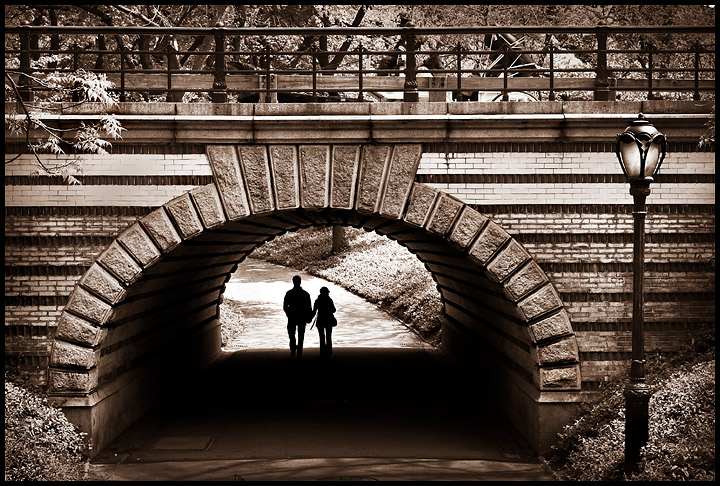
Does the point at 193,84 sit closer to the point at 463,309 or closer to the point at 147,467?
the point at 147,467

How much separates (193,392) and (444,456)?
564 centimetres

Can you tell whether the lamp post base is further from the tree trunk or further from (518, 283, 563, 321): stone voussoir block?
the tree trunk

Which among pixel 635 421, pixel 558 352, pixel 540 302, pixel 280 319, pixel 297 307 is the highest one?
pixel 540 302

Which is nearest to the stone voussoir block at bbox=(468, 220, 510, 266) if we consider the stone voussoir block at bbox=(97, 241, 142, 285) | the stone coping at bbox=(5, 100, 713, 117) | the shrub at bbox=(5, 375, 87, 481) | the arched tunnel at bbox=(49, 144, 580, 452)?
the arched tunnel at bbox=(49, 144, 580, 452)

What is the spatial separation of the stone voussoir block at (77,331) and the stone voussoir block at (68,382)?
1.20 ft

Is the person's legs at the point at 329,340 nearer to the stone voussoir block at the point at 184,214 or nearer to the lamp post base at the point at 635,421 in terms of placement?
the stone voussoir block at the point at 184,214

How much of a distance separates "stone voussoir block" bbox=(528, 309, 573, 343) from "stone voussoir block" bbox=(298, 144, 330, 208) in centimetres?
292

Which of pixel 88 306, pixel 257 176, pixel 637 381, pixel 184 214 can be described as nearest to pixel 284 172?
pixel 257 176

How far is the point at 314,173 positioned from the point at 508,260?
2.51 meters

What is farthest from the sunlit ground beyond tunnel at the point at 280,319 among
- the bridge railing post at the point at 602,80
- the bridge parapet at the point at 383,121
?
the bridge railing post at the point at 602,80

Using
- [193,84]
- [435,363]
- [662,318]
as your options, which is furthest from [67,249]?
[435,363]

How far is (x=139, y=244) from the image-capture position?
9891 millimetres

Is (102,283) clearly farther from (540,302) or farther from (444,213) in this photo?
(540,302)

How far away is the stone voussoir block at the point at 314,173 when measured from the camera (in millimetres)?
9930
